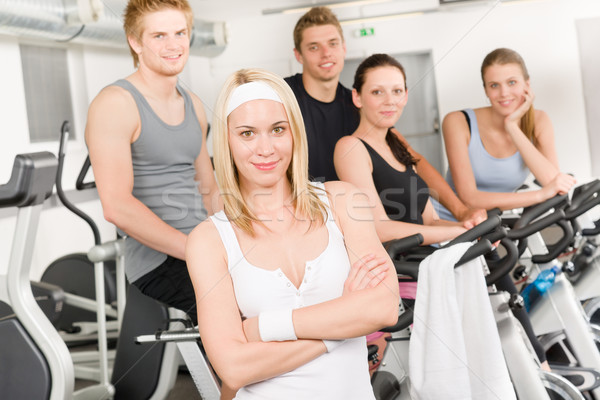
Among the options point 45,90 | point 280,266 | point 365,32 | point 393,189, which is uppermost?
point 365,32

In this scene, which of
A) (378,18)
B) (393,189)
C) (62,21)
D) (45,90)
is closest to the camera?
(393,189)

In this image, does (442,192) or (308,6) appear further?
(308,6)

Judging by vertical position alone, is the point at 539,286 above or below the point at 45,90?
below

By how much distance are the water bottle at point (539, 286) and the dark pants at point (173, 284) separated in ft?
3.86

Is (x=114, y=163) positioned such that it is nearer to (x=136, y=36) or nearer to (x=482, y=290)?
(x=136, y=36)

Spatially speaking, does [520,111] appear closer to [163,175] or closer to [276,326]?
[163,175]

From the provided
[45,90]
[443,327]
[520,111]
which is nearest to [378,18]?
[45,90]

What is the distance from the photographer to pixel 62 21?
367 cm

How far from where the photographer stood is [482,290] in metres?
1.44

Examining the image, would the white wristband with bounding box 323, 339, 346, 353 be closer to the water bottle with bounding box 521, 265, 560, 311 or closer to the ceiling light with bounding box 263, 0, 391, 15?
the water bottle with bounding box 521, 265, 560, 311

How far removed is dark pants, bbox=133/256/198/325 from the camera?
188 cm

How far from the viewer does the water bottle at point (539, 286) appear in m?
2.25

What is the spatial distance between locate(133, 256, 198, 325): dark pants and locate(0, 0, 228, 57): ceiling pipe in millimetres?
2026

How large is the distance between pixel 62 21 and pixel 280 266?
2.88 m
